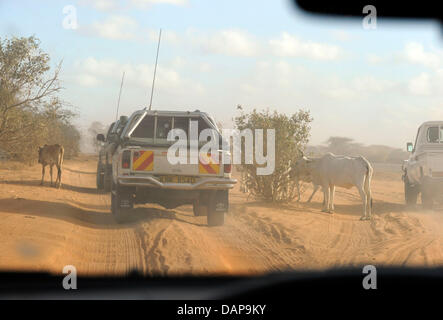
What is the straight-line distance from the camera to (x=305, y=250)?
8.14m

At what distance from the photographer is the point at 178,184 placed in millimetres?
9883

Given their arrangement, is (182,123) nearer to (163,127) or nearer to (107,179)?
(163,127)

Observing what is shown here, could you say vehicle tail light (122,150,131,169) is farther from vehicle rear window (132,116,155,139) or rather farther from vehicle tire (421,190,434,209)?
vehicle tire (421,190,434,209)

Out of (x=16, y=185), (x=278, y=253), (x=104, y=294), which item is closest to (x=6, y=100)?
(x=16, y=185)

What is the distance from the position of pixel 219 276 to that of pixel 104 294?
4.95 feet

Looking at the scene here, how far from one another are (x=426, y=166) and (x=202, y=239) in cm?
798

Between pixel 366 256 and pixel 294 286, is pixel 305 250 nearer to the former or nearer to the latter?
pixel 366 256

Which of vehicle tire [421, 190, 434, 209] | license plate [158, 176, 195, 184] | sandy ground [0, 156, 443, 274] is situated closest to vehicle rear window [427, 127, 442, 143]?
vehicle tire [421, 190, 434, 209]

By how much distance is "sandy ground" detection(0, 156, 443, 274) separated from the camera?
270 inches

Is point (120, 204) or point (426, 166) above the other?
point (426, 166)

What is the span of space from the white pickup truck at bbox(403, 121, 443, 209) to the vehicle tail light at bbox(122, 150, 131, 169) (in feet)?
27.1

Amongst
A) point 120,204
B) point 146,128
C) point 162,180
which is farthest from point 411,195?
point 120,204

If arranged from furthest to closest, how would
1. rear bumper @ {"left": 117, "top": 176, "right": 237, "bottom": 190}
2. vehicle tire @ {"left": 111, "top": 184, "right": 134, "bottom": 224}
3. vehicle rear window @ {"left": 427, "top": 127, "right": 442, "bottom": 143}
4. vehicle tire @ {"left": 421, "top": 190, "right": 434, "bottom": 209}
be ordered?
vehicle rear window @ {"left": 427, "top": 127, "right": 442, "bottom": 143} → vehicle tire @ {"left": 421, "top": 190, "right": 434, "bottom": 209} → vehicle tire @ {"left": 111, "top": 184, "right": 134, "bottom": 224} → rear bumper @ {"left": 117, "top": 176, "right": 237, "bottom": 190}
